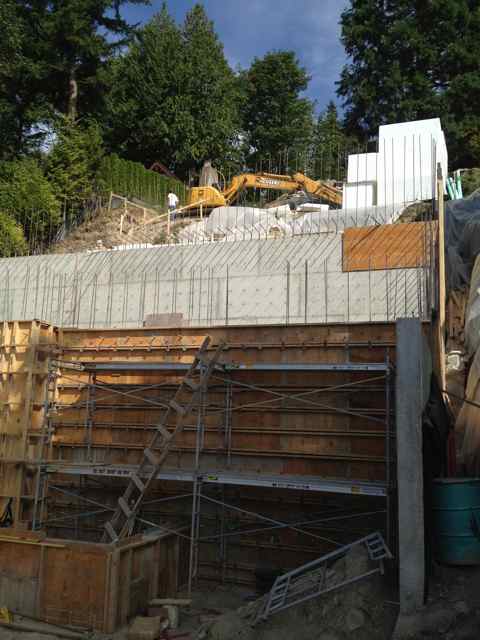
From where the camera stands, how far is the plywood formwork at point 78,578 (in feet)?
26.5

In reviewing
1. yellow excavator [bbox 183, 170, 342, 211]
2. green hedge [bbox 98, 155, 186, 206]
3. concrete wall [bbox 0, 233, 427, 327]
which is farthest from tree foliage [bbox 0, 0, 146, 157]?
concrete wall [bbox 0, 233, 427, 327]

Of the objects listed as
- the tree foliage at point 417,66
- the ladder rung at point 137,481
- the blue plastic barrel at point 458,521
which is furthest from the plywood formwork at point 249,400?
the tree foliage at point 417,66

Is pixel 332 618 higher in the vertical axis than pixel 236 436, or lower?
lower

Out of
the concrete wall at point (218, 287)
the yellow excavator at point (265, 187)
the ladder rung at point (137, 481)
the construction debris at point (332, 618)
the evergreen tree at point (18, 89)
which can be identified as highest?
the evergreen tree at point (18, 89)

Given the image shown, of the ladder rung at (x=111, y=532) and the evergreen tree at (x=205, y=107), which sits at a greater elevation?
the evergreen tree at (x=205, y=107)

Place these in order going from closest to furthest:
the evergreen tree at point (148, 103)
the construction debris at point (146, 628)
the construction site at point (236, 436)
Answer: the construction debris at point (146, 628) < the construction site at point (236, 436) < the evergreen tree at point (148, 103)

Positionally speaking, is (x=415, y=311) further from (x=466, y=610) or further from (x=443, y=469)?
(x=466, y=610)

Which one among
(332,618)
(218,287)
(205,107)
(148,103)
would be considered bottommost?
(332,618)

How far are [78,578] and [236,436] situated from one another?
3.52 m

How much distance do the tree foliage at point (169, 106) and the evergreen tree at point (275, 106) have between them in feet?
10.8

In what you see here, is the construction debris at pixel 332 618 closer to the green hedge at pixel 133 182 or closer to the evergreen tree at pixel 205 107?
the green hedge at pixel 133 182

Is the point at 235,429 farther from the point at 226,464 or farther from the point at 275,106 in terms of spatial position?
the point at 275,106

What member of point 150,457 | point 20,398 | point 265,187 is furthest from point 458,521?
point 265,187

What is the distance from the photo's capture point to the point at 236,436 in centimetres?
1062
